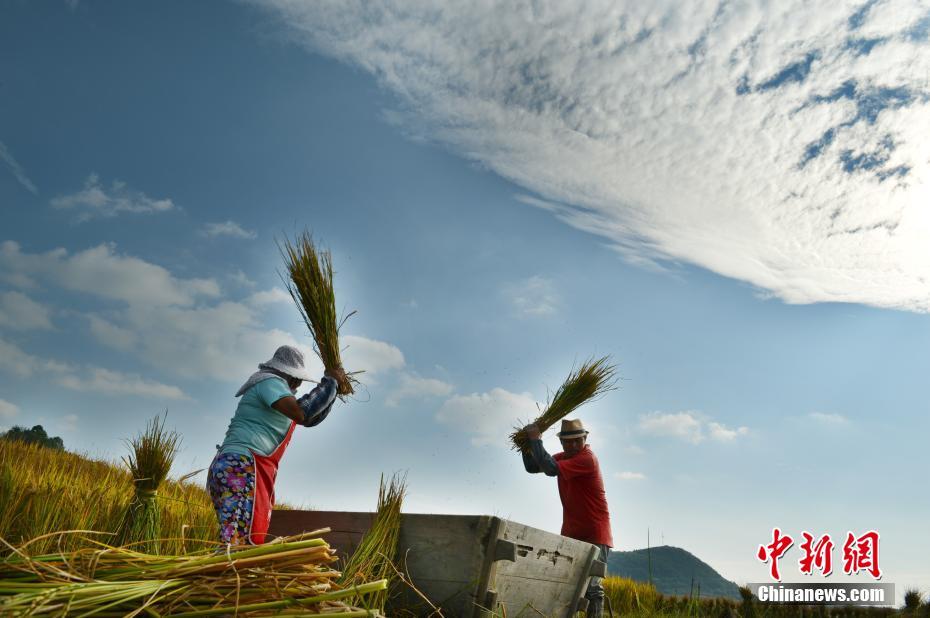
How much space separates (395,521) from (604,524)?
7.70 ft

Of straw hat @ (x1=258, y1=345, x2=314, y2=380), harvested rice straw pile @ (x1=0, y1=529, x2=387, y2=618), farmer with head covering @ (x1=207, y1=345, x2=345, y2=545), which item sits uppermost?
straw hat @ (x1=258, y1=345, x2=314, y2=380)

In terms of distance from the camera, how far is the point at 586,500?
5.37 metres

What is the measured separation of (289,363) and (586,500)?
253 cm

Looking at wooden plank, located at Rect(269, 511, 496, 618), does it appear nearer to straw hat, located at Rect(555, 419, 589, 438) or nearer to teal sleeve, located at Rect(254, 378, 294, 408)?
teal sleeve, located at Rect(254, 378, 294, 408)

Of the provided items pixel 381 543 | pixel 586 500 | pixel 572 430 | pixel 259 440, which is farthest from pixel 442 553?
pixel 572 430

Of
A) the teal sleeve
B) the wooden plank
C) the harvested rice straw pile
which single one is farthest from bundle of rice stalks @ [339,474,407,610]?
the harvested rice straw pile

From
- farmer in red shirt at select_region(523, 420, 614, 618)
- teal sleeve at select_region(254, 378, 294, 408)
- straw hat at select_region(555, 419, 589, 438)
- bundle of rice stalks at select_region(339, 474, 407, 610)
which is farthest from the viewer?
straw hat at select_region(555, 419, 589, 438)

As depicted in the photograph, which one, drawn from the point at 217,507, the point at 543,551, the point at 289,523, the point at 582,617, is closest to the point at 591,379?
the point at 582,617

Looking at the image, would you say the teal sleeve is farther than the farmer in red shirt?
No

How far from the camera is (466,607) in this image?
11.0 ft

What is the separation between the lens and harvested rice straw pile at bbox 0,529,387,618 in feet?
4.48

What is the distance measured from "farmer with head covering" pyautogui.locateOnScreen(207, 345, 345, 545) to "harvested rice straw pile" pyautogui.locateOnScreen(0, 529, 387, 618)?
2.17 m

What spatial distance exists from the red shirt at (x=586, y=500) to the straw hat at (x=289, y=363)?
7.30ft

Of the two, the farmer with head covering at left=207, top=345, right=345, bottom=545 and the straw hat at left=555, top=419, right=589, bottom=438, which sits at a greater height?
the straw hat at left=555, top=419, right=589, bottom=438
